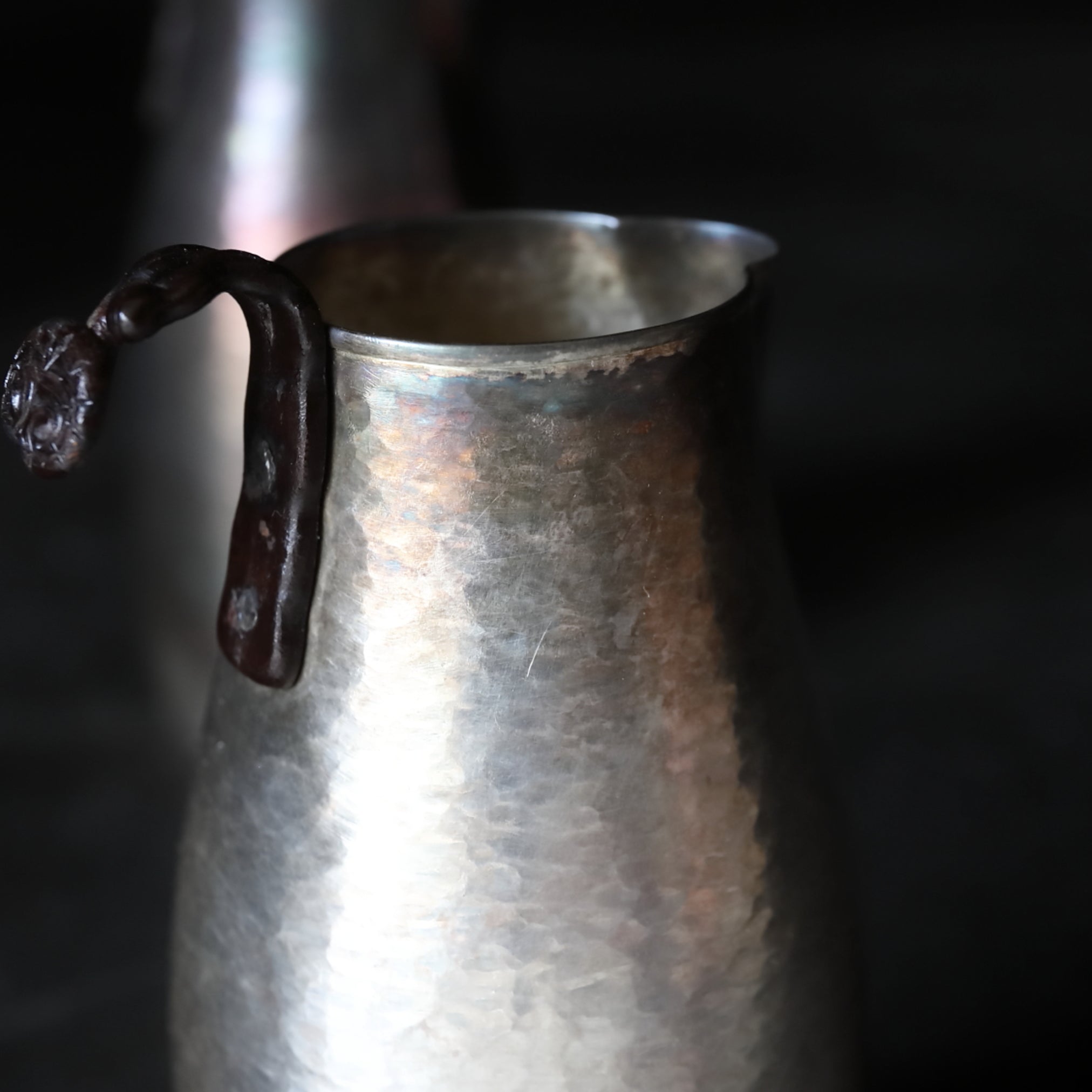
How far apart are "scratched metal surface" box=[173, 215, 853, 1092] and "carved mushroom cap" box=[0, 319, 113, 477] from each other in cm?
7

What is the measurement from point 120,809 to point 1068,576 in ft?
2.37

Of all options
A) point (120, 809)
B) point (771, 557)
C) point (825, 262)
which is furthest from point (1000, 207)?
point (771, 557)

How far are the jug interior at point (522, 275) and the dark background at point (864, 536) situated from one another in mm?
179

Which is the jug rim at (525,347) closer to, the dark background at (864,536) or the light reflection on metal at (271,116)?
the dark background at (864,536)

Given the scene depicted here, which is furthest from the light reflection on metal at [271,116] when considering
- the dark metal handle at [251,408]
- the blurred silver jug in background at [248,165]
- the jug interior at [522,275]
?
the dark metal handle at [251,408]

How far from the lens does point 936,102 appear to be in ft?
8.91

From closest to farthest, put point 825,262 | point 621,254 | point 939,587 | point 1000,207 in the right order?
point 621,254 < point 939,587 < point 825,262 < point 1000,207

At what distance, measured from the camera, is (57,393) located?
0.37m

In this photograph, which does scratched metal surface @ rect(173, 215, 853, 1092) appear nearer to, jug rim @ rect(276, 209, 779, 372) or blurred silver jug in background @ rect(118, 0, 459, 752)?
jug rim @ rect(276, 209, 779, 372)

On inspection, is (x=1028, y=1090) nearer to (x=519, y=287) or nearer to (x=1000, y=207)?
(x=519, y=287)

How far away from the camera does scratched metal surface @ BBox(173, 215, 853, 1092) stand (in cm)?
40

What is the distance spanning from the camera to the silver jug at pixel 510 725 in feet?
1.33

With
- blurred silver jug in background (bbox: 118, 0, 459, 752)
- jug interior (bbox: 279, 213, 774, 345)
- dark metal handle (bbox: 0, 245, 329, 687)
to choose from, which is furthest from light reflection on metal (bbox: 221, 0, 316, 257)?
dark metal handle (bbox: 0, 245, 329, 687)

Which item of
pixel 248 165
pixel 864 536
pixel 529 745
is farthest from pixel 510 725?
pixel 864 536
